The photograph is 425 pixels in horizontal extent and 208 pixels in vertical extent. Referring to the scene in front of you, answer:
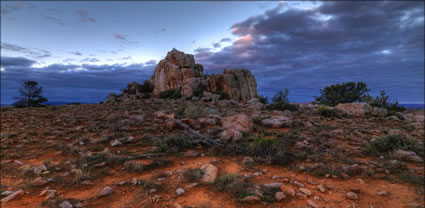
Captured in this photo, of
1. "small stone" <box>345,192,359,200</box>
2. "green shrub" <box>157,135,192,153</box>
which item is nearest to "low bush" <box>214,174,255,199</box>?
"small stone" <box>345,192,359,200</box>

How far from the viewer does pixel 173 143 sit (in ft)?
20.0

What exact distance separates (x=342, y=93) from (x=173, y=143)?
29755 mm

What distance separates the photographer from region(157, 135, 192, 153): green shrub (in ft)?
19.0

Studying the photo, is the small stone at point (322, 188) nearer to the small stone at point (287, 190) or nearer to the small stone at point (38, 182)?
the small stone at point (287, 190)

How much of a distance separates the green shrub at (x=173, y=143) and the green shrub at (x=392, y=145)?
5.64 metres

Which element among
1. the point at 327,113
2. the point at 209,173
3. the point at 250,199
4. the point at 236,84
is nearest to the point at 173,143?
the point at 209,173

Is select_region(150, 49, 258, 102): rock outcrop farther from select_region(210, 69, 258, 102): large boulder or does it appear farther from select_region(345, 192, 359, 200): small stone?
select_region(345, 192, 359, 200): small stone

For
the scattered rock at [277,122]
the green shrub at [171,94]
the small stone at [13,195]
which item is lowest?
the small stone at [13,195]

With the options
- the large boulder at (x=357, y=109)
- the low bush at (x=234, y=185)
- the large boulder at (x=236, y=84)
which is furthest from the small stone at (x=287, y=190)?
the large boulder at (x=236, y=84)

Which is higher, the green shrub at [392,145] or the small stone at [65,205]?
the green shrub at [392,145]

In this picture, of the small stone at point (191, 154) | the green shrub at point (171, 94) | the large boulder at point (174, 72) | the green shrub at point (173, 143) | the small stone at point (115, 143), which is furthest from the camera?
the large boulder at point (174, 72)

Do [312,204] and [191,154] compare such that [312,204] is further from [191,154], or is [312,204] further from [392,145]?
[392,145]

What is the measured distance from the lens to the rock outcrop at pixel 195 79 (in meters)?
29.7

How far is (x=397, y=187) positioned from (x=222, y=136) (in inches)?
174
